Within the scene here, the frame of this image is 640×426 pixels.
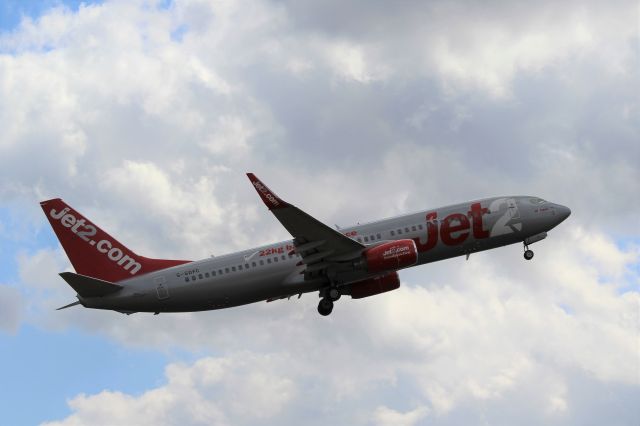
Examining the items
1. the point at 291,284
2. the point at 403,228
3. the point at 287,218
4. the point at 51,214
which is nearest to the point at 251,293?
the point at 291,284

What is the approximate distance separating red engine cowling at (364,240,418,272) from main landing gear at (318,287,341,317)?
4.28 m

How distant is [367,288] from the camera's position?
67062 millimetres

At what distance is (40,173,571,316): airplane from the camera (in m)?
61.7

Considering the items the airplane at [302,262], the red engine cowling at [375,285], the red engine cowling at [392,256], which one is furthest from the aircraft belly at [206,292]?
the red engine cowling at [392,256]

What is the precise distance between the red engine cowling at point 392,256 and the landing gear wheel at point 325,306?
528 centimetres

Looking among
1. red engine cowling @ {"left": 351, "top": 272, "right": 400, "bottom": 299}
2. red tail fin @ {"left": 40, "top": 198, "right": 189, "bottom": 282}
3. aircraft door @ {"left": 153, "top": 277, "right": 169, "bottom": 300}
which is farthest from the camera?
red engine cowling @ {"left": 351, "top": 272, "right": 400, "bottom": 299}

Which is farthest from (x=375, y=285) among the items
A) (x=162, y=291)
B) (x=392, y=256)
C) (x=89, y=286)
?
(x=89, y=286)

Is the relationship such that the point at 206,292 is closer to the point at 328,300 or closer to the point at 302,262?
the point at 302,262

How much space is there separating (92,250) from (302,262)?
15277 millimetres

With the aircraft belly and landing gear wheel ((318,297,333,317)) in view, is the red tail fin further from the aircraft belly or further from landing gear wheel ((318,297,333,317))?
landing gear wheel ((318,297,333,317))

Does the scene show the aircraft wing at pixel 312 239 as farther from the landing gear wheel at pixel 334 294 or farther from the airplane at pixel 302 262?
the landing gear wheel at pixel 334 294

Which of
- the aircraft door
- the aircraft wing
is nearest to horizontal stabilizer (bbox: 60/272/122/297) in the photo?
the aircraft door

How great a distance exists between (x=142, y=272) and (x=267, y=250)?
8.91 m

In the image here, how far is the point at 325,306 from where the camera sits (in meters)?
65.4
